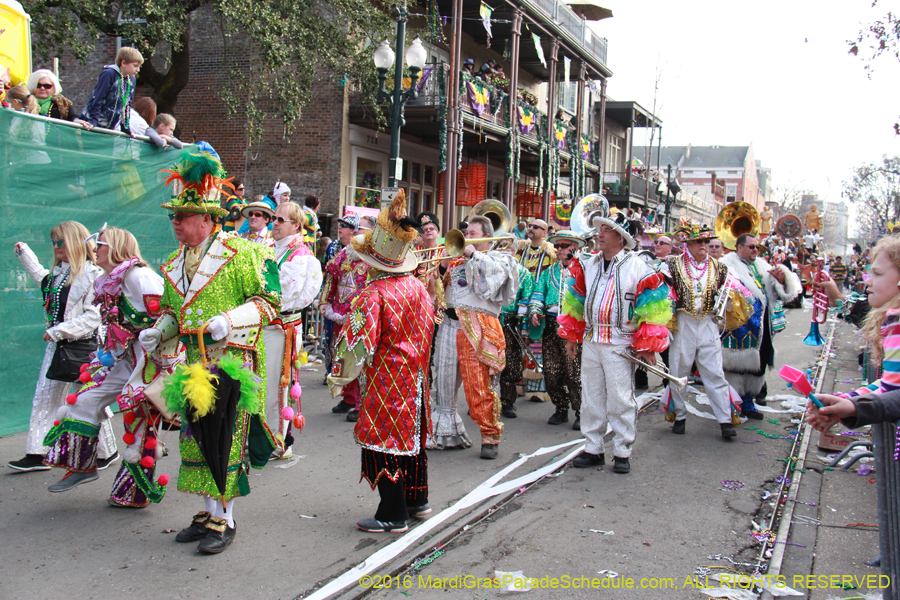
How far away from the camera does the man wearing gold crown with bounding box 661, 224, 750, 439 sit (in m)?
6.85

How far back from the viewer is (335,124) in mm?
16641

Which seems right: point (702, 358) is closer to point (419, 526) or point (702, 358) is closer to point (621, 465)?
point (621, 465)

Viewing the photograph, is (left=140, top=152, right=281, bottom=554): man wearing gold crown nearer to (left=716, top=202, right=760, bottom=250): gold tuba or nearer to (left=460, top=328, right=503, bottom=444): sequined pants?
(left=460, top=328, right=503, bottom=444): sequined pants

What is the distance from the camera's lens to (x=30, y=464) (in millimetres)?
5168

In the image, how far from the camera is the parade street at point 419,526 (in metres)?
3.56

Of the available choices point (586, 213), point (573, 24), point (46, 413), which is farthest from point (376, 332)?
point (573, 24)

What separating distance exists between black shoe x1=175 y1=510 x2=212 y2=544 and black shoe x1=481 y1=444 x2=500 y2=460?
8.26ft

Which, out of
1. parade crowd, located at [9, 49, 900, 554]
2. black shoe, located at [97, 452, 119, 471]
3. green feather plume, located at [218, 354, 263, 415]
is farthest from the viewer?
black shoe, located at [97, 452, 119, 471]

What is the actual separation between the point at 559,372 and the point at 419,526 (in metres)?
3.57

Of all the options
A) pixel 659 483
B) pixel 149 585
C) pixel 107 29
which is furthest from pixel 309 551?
pixel 107 29

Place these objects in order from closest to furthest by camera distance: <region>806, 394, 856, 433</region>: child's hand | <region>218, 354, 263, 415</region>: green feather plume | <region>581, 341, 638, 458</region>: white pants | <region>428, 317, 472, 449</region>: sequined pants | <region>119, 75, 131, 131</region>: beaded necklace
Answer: <region>806, 394, 856, 433</region>: child's hand, <region>218, 354, 263, 415</region>: green feather plume, <region>581, 341, 638, 458</region>: white pants, <region>428, 317, 472, 449</region>: sequined pants, <region>119, 75, 131, 131</region>: beaded necklace

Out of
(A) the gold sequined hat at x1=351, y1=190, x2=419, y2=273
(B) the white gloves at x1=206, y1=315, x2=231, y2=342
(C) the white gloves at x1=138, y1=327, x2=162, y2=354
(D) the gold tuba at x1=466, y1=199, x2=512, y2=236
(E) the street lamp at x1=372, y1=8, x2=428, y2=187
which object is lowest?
(C) the white gloves at x1=138, y1=327, x2=162, y2=354

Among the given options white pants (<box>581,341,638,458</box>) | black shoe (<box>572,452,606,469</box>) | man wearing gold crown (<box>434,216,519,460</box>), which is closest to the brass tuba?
man wearing gold crown (<box>434,216,519,460</box>)

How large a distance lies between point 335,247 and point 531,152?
12941mm
